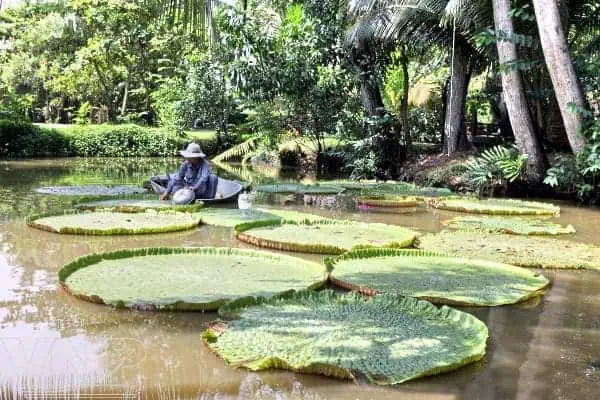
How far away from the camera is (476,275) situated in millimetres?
4945

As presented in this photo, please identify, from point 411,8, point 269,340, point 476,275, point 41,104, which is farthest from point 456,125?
point 41,104

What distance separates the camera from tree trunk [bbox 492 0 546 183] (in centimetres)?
1055

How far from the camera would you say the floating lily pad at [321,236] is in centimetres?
590

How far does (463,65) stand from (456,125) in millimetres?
1243

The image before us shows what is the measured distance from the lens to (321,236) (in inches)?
250

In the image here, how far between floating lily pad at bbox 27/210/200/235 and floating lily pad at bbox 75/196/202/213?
0.47 ft

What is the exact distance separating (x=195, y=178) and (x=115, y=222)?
1954 mm

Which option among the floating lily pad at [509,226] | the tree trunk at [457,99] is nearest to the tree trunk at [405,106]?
the tree trunk at [457,99]

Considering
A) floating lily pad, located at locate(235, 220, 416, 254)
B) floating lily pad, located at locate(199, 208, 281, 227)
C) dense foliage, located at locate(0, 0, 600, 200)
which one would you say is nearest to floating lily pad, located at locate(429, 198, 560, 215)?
dense foliage, located at locate(0, 0, 600, 200)

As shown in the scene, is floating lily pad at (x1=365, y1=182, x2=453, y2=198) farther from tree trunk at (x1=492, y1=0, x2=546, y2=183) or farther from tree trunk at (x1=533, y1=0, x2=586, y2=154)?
tree trunk at (x1=533, y1=0, x2=586, y2=154)

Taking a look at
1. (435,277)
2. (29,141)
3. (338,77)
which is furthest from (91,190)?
(29,141)

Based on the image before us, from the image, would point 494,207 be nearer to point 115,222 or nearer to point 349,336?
point 115,222

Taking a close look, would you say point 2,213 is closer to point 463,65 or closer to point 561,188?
point 561,188

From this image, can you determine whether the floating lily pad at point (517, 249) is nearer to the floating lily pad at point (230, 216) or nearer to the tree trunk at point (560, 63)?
the floating lily pad at point (230, 216)
